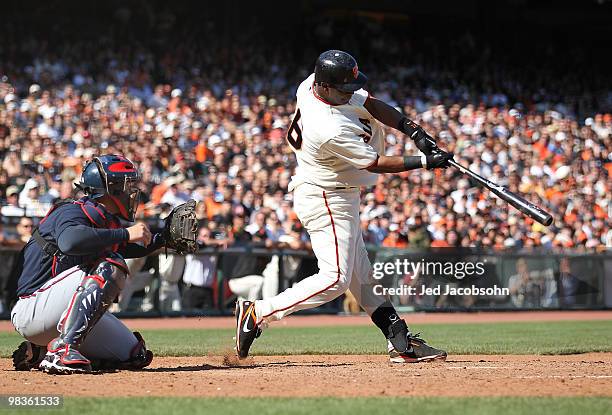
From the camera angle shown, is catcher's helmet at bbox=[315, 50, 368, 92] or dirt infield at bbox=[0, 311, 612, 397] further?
catcher's helmet at bbox=[315, 50, 368, 92]

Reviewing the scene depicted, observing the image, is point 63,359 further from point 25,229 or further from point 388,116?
point 25,229

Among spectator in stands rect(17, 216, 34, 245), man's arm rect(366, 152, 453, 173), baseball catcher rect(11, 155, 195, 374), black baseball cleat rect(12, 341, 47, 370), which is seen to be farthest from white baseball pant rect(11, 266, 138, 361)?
spectator in stands rect(17, 216, 34, 245)

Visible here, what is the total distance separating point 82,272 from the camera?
251 inches

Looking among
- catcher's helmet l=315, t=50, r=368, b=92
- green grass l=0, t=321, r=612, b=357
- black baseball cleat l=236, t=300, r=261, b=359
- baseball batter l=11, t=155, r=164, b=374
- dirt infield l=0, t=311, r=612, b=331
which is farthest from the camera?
dirt infield l=0, t=311, r=612, b=331

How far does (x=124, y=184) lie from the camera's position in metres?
6.41

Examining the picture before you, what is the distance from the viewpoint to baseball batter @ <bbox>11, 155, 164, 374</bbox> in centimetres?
611

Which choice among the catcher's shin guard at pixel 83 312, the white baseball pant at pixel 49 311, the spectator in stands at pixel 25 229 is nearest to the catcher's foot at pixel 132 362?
the white baseball pant at pixel 49 311

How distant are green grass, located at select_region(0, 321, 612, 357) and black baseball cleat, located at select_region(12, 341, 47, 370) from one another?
1.67m

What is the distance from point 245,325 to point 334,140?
1.47m

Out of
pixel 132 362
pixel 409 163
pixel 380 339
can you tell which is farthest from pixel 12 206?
pixel 409 163

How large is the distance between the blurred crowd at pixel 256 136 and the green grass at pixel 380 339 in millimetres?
2622

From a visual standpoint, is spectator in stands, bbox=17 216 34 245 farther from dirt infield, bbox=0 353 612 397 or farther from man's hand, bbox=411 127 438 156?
man's hand, bbox=411 127 438 156

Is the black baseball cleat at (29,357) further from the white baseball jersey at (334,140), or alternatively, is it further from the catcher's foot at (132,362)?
the white baseball jersey at (334,140)

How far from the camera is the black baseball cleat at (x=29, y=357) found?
6.77m
